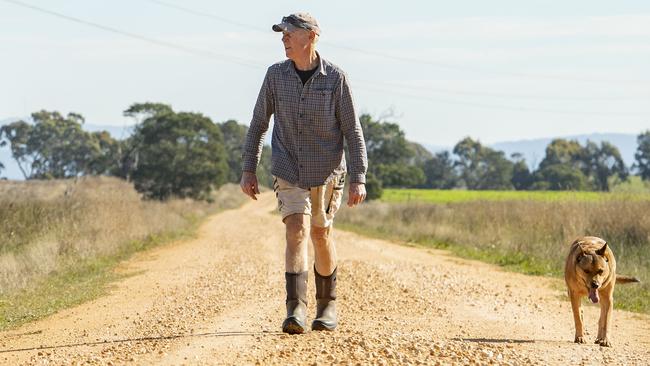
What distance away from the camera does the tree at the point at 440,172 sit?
107312 millimetres

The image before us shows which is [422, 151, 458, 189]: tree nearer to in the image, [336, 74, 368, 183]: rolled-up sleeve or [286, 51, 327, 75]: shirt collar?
→ [336, 74, 368, 183]: rolled-up sleeve

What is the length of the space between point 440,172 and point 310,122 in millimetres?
102267

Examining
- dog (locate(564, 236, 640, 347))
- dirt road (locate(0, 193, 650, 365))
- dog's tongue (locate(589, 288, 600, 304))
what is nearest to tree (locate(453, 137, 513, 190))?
dirt road (locate(0, 193, 650, 365))

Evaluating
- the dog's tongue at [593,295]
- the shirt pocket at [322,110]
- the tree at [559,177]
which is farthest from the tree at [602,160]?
the shirt pocket at [322,110]

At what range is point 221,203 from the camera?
65.2 m

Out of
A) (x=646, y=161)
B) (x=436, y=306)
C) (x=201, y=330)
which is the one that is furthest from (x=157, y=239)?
(x=646, y=161)

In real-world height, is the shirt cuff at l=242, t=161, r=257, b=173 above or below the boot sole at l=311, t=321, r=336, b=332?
above

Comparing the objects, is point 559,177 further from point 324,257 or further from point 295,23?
point 295,23

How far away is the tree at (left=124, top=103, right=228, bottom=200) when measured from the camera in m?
56.9

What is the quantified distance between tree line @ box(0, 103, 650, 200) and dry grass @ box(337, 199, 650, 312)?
12914 millimetres

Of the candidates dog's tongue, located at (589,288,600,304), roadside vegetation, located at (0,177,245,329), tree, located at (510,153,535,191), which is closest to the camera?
dog's tongue, located at (589,288,600,304)

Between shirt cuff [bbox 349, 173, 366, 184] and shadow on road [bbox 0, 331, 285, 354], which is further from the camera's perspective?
shirt cuff [bbox 349, 173, 366, 184]

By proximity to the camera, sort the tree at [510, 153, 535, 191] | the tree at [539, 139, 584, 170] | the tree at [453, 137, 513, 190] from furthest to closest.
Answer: the tree at [453, 137, 513, 190]
the tree at [510, 153, 535, 191]
the tree at [539, 139, 584, 170]

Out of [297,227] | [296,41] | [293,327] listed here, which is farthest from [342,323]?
[296,41]
